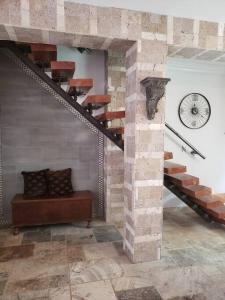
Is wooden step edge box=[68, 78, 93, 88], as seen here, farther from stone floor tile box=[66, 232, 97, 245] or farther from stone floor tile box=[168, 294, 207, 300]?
stone floor tile box=[168, 294, 207, 300]

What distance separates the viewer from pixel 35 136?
3732mm

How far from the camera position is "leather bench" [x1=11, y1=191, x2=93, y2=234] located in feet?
11.0

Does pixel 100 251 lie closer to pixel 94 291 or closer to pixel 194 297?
pixel 94 291

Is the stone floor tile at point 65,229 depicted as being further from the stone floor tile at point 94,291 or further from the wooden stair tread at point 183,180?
the wooden stair tread at point 183,180

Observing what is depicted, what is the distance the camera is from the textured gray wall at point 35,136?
360 cm

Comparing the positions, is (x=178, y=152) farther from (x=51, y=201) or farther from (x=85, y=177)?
(x=51, y=201)

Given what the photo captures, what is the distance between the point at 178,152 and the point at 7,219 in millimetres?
3103

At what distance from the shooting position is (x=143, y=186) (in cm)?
252

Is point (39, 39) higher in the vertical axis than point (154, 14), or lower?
lower

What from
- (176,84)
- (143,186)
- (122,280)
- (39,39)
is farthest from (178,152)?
(39,39)

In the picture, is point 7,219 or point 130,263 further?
point 7,219

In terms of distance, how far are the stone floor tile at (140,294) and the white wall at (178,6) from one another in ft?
8.45

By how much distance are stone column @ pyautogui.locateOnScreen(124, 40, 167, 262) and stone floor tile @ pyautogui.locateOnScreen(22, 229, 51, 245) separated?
1212 millimetres

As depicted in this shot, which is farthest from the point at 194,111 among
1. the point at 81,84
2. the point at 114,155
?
the point at 81,84
